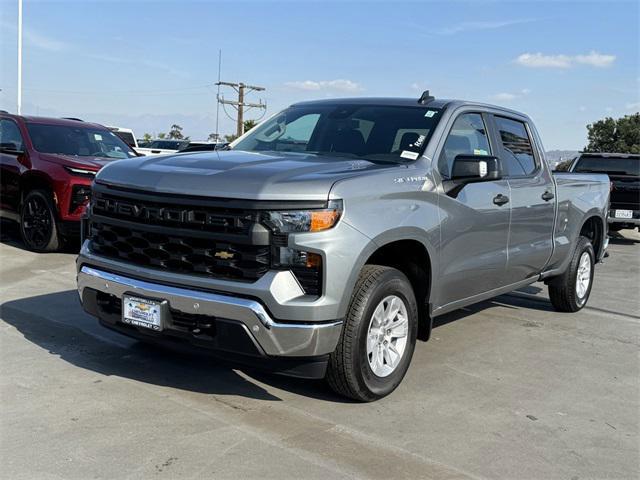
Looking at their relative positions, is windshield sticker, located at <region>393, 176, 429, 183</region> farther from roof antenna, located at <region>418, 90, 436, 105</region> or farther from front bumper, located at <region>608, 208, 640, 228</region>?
front bumper, located at <region>608, 208, 640, 228</region>

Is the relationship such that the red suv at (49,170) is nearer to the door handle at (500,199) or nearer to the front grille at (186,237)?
the front grille at (186,237)

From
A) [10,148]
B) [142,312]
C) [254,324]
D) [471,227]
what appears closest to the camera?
[254,324]

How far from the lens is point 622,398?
456 centimetres

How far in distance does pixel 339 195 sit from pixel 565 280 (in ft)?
13.1

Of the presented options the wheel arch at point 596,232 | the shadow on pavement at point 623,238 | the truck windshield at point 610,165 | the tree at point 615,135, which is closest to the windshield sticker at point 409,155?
the wheel arch at point 596,232

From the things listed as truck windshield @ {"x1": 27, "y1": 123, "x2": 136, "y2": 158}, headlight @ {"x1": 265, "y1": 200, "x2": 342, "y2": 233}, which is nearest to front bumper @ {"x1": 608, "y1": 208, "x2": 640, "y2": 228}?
truck windshield @ {"x1": 27, "y1": 123, "x2": 136, "y2": 158}

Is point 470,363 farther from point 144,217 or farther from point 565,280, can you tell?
point 144,217

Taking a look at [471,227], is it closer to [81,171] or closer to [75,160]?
[81,171]

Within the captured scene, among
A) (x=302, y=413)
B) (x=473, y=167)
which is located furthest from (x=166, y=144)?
(x=302, y=413)

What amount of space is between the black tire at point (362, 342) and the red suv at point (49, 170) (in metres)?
5.52

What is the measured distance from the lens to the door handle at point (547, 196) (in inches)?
239

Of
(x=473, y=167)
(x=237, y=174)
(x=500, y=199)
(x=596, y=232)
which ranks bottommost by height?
(x=596, y=232)

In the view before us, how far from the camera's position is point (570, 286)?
22.6ft

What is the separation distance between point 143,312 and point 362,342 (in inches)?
49.9
